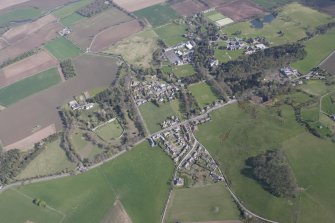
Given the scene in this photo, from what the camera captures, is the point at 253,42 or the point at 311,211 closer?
the point at 311,211

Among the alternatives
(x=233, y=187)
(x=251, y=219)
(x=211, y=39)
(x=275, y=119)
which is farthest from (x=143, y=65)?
(x=251, y=219)

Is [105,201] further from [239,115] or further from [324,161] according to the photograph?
[324,161]

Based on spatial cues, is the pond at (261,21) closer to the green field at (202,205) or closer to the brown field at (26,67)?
the brown field at (26,67)

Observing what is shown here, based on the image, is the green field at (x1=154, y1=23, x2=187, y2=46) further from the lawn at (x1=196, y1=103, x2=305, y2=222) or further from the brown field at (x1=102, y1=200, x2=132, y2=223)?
the brown field at (x1=102, y1=200, x2=132, y2=223)

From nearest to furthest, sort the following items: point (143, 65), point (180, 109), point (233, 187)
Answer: point (233, 187) < point (180, 109) < point (143, 65)

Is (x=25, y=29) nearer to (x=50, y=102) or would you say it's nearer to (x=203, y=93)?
(x=50, y=102)

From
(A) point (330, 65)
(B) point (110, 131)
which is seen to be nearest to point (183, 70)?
(B) point (110, 131)

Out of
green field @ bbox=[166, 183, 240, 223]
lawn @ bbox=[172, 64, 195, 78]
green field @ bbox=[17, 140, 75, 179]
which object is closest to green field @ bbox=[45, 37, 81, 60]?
lawn @ bbox=[172, 64, 195, 78]

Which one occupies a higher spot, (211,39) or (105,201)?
(211,39)
